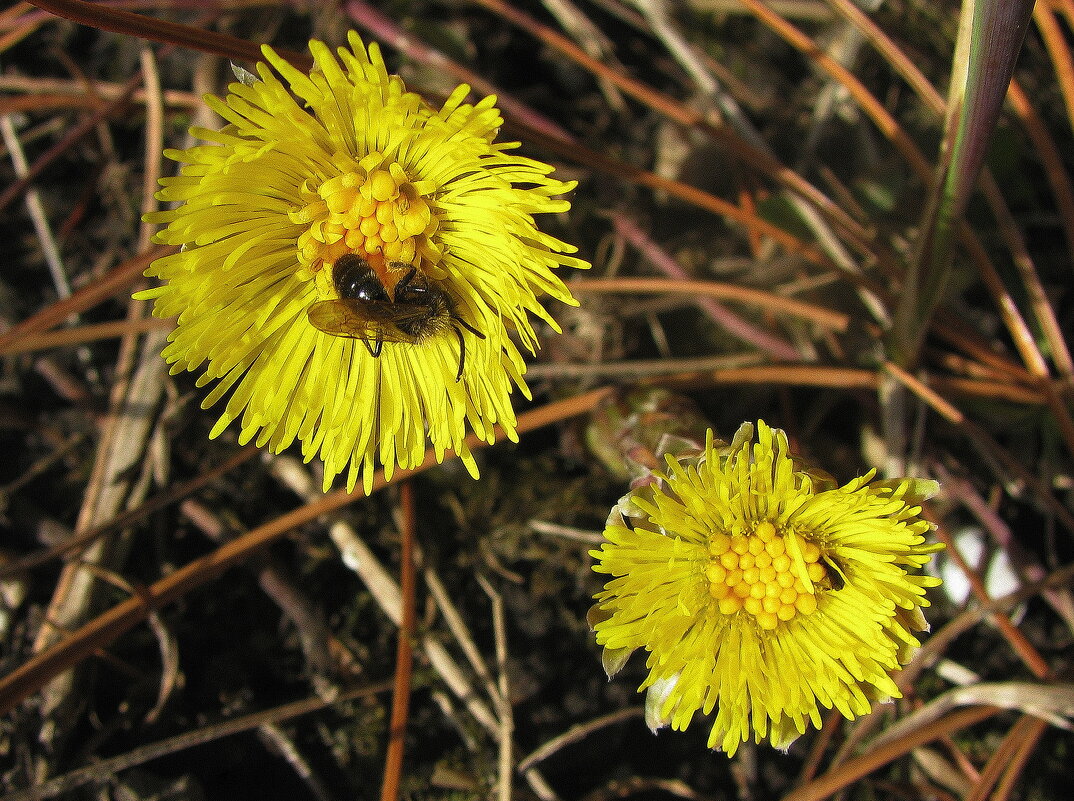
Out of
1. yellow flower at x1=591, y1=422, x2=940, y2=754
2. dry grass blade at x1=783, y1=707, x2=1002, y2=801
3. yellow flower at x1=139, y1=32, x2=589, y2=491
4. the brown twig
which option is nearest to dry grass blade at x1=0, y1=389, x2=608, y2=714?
A: the brown twig

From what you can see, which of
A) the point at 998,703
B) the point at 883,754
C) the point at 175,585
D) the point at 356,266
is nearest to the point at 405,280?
the point at 356,266

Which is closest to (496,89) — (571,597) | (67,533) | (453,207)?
(453,207)

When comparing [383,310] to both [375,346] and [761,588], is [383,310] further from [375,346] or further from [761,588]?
[761,588]

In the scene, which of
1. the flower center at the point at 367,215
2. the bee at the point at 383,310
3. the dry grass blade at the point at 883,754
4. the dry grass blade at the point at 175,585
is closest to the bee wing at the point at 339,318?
the bee at the point at 383,310

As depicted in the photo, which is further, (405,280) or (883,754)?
(883,754)

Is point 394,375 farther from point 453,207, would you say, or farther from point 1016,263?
point 1016,263

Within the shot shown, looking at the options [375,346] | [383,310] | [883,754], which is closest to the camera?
[383,310]

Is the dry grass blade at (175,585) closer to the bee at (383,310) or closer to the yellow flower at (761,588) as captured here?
the bee at (383,310)
